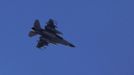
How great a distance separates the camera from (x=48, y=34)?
56375 mm

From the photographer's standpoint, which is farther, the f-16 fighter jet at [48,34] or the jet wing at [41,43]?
the jet wing at [41,43]

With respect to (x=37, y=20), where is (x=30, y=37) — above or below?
below

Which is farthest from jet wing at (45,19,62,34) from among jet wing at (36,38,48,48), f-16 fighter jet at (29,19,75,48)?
jet wing at (36,38,48,48)

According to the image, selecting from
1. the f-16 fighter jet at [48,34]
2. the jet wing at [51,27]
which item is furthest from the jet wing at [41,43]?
the jet wing at [51,27]

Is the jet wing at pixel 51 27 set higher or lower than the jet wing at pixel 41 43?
higher

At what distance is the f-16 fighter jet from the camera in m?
56.4

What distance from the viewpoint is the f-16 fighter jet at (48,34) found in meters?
56.4

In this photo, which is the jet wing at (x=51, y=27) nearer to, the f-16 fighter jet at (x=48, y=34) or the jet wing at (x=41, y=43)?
the f-16 fighter jet at (x=48, y=34)

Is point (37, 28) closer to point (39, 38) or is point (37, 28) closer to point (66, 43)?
point (39, 38)

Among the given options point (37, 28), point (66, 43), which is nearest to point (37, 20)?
point (37, 28)

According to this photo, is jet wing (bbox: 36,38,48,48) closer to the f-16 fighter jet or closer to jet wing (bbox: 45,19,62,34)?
the f-16 fighter jet

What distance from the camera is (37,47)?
58.3m

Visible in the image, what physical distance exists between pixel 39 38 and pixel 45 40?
1542 mm

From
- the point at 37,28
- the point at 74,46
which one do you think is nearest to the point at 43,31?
the point at 37,28
